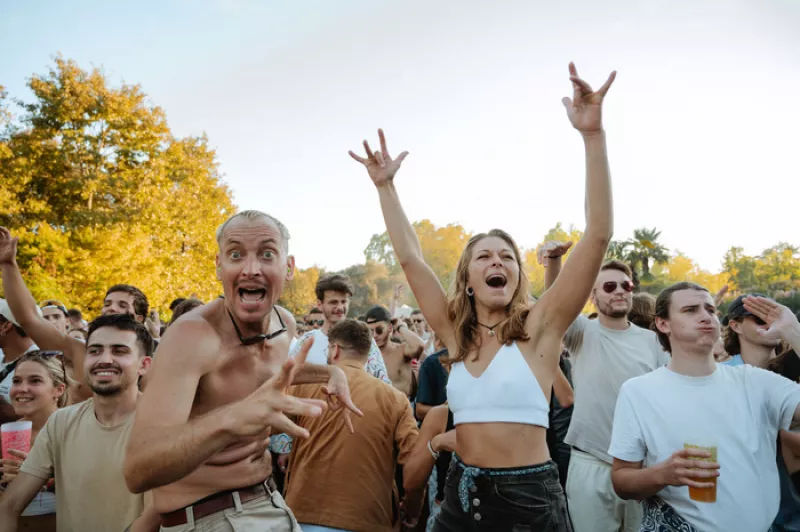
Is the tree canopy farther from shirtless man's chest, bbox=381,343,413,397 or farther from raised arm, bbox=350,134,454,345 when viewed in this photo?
raised arm, bbox=350,134,454,345

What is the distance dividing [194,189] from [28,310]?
2077 centimetres

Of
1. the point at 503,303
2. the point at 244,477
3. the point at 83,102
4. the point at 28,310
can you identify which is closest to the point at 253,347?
the point at 244,477

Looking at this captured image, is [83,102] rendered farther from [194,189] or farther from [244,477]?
[244,477]

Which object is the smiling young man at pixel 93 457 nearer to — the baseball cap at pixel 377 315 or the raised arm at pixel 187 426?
the raised arm at pixel 187 426

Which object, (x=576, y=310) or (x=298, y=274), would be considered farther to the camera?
(x=298, y=274)

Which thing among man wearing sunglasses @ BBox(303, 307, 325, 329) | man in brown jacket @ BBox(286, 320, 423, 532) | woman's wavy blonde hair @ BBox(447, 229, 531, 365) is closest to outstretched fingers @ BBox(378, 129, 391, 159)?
woman's wavy blonde hair @ BBox(447, 229, 531, 365)

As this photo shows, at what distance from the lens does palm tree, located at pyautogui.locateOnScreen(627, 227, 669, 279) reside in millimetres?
57969

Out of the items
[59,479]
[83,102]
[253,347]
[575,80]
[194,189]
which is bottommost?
[59,479]

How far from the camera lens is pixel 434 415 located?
11.5ft

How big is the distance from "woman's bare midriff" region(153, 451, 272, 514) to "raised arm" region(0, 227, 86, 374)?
2365 mm

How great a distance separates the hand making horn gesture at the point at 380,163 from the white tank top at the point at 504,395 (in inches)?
57.0

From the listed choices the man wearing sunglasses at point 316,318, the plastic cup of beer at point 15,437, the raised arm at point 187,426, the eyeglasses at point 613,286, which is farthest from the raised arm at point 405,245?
the man wearing sunglasses at point 316,318

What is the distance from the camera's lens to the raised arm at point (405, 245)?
331cm

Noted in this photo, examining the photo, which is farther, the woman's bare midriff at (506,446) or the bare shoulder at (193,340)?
the woman's bare midriff at (506,446)
